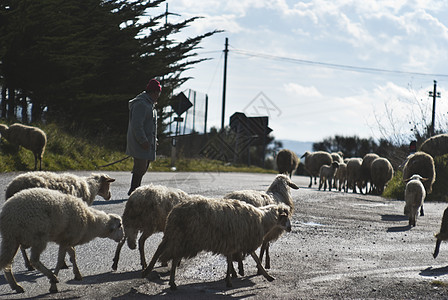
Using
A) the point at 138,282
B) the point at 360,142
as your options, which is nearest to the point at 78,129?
the point at 138,282

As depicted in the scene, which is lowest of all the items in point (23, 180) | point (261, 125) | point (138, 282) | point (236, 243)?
point (138, 282)

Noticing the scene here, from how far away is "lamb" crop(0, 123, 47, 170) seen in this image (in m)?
16.8

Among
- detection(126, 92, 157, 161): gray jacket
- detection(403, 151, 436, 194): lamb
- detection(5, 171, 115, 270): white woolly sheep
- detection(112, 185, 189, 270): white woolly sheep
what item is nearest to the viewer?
detection(112, 185, 189, 270): white woolly sheep

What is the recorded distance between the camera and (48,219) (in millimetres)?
5617

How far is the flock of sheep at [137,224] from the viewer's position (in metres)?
5.51

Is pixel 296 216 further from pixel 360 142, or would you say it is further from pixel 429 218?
pixel 360 142

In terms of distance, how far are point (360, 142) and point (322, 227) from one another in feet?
151

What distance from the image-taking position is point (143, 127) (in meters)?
9.55

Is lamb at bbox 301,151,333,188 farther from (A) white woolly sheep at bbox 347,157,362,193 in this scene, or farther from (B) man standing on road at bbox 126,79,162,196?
(B) man standing on road at bbox 126,79,162,196

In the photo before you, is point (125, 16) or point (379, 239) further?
point (125, 16)

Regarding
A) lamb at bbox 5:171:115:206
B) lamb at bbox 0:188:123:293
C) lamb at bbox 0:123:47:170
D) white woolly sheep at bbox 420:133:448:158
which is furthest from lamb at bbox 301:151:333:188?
lamb at bbox 0:188:123:293

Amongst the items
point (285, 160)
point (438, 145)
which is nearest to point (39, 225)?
point (438, 145)

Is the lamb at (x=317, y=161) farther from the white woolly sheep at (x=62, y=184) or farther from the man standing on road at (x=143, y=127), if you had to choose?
the white woolly sheep at (x=62, y=184)

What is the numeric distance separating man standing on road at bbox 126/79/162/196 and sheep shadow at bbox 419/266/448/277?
469 cm
